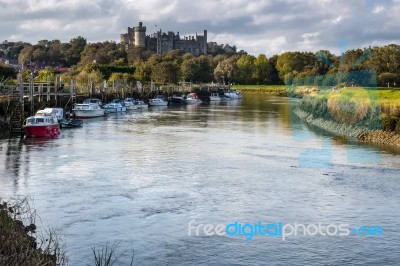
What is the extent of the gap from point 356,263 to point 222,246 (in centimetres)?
369

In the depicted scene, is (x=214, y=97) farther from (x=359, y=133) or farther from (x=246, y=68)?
(x=359, y=133)

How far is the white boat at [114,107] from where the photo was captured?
249 ft

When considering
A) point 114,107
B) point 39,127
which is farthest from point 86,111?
point 39,127

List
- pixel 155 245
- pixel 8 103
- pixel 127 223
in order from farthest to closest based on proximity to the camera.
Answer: pixel 8 103, pixel 127 223, pixel 155 245

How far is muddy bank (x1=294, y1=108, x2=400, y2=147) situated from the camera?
128ft

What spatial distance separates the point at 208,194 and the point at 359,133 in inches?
850

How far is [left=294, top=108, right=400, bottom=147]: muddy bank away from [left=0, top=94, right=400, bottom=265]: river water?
5.40 ft

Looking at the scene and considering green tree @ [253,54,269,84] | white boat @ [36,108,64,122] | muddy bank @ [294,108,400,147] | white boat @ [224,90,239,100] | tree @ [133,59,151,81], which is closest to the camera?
muddy bank @ [294,108,400,147]

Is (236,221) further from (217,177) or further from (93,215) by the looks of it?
(217,177)

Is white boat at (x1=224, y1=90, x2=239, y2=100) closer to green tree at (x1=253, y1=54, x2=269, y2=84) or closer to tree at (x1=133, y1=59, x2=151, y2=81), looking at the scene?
tree at (x1=133, y1=59, x2=151, y2=81)

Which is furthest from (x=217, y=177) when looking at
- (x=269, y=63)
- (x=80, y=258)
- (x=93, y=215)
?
(x=269, y=63)

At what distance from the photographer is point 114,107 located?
77.2 metres

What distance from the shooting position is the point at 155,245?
17.2m

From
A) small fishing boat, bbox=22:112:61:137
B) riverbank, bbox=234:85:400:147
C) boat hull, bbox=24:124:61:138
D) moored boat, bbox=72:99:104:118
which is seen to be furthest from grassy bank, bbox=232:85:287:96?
boat hull, bbox=24:124:61:138
